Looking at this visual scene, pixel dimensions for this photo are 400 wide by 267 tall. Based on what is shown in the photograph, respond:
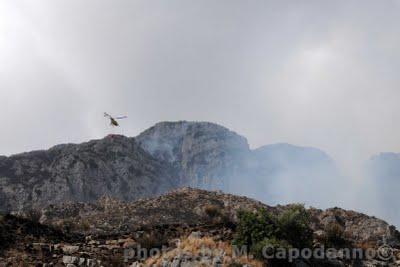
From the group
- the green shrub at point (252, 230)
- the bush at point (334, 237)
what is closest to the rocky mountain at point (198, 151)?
the bush at point (334, 237)

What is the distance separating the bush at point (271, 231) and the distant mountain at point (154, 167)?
194ft

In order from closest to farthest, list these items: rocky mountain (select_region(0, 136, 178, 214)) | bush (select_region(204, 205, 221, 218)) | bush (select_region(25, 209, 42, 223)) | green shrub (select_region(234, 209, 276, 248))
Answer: green shrub (select_region(234, 209, 276, 248)), bush (select_region(25, 209, 42, 223)), bush (select_region(204, 205, 221, 218)), rocky mountain (select_region(0, 136, 178, 214))

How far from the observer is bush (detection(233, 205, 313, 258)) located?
31.2m

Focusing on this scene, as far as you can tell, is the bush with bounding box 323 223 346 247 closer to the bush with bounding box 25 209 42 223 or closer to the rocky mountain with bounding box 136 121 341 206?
the bush with bounding box 25 209 42 223

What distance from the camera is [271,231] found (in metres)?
32.7

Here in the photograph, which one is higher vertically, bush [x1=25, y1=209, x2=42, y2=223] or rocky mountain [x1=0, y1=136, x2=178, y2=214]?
rocky mountain [x1=0, y1=136, x2=178, y2=214]

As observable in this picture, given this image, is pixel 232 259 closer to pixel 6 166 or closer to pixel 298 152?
pixel 6 166

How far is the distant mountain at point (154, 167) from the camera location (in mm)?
93188

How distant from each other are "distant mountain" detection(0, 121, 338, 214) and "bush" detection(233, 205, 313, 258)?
194ft

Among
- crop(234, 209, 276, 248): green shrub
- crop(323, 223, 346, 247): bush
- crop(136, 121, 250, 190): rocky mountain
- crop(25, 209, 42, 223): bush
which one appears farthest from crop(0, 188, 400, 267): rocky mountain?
crop(136, 121, 250, 190): rocky mountain

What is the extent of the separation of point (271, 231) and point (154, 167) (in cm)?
8952

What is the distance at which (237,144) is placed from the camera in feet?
504

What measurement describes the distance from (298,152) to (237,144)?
28.5m

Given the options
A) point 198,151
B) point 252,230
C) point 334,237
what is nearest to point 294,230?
point 252,230
